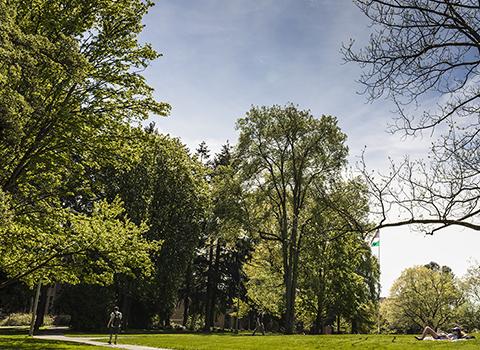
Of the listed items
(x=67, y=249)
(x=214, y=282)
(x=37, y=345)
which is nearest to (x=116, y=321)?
(x=37, y=345)

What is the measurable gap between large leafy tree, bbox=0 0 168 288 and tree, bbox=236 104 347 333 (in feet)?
54.4

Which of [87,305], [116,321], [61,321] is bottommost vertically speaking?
[61,321]

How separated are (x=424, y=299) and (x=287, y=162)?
43.5 metres

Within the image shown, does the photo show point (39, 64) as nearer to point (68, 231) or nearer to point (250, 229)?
point (68, 231)

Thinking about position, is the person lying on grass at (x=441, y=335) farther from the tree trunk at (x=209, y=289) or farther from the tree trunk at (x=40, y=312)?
the tree trunk at (x=40, y=312)

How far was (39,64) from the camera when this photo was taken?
11023 mm

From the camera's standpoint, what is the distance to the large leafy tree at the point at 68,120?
37.8 ft

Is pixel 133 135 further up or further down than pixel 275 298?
further up

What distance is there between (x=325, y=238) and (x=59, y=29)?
10.4m

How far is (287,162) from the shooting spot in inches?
1240

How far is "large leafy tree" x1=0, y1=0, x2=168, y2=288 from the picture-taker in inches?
454

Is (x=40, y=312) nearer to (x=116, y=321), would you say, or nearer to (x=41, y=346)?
(x=116, y=321)

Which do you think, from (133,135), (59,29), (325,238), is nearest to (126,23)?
(59,29)

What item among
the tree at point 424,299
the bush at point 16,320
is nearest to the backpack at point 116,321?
the bush at point 16,320
